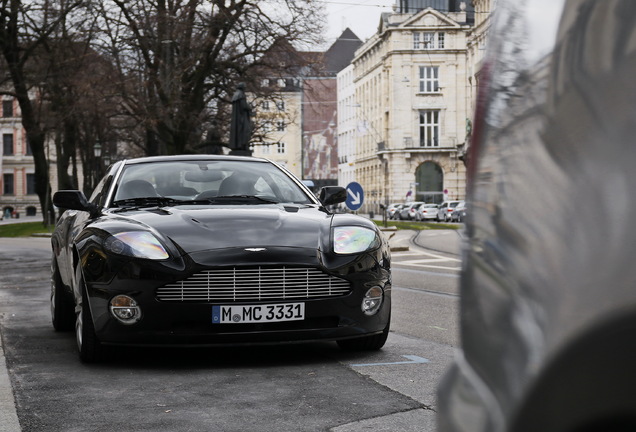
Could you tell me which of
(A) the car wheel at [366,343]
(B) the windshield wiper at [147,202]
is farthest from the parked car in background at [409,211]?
(A) the car wheel at [366,343]

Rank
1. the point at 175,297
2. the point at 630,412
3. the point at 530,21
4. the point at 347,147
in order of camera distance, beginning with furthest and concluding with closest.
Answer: the point at 347,147 < the point at 175,297 < the point at 530,21 < the point at 630,412

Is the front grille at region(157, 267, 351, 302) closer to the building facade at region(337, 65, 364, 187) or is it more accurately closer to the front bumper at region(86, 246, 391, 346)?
the front bumper at region(86, 246, 391, 346)

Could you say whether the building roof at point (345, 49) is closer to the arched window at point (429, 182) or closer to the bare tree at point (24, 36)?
the arched window at point (429, 182)

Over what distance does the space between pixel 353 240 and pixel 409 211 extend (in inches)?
2777

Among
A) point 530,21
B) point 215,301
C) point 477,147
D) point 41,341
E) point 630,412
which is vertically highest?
point 530,21

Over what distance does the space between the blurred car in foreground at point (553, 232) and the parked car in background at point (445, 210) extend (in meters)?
65.9

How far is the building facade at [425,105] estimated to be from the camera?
9525 centimetres

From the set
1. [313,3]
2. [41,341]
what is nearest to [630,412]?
[41,341]

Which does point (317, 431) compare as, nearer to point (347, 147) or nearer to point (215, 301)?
point (215, 301)

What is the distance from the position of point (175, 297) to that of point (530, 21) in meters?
4.72

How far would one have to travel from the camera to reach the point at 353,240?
259 inches

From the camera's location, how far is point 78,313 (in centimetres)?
691

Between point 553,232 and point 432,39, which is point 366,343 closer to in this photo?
point 553,232

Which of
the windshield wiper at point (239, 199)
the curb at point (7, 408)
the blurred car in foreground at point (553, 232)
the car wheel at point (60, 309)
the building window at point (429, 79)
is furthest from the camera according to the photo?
the building window at point (429, 79)
